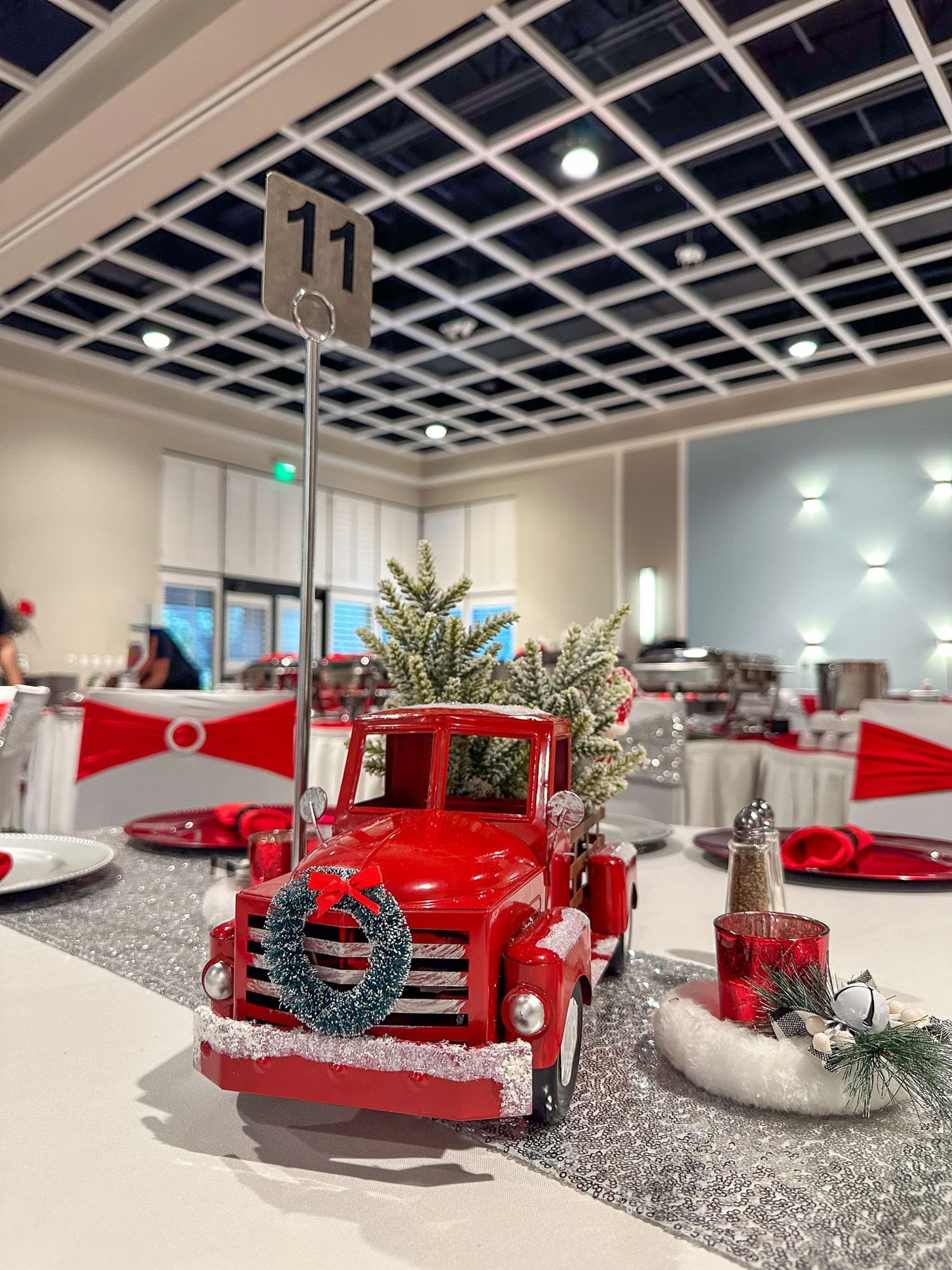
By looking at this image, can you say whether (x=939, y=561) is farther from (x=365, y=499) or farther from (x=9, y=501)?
(x=9, y=501)

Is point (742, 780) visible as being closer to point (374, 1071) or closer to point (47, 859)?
point (47, 859)

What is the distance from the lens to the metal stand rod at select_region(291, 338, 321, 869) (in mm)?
890

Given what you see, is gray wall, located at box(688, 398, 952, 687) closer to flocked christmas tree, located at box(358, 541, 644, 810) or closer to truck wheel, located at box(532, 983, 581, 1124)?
flocked christmas tree, located at box(358, 541, 644, 810)

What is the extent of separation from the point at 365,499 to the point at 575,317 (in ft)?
13.5

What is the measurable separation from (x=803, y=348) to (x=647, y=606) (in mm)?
2923

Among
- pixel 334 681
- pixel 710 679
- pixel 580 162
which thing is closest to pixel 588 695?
pixel 710 679

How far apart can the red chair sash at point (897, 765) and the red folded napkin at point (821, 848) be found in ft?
2.13

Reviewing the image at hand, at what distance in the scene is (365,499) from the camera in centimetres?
1080

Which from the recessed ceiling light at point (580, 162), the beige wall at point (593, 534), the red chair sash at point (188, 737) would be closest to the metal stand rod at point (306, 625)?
the red chair sash at point (188, 737)

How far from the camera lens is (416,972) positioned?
0.57m

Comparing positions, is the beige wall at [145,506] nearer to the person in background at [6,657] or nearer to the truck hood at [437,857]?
the person in background at [6,657]

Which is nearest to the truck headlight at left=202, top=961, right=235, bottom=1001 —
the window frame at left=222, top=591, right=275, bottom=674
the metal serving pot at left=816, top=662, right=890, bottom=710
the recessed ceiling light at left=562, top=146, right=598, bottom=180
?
the metal serving pot at left=816, top=662, right=890, bottom=710

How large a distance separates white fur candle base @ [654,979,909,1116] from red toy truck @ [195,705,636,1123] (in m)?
0.08

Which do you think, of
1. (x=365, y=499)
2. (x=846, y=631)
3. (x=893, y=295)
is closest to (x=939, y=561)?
(x=846, y=631)
